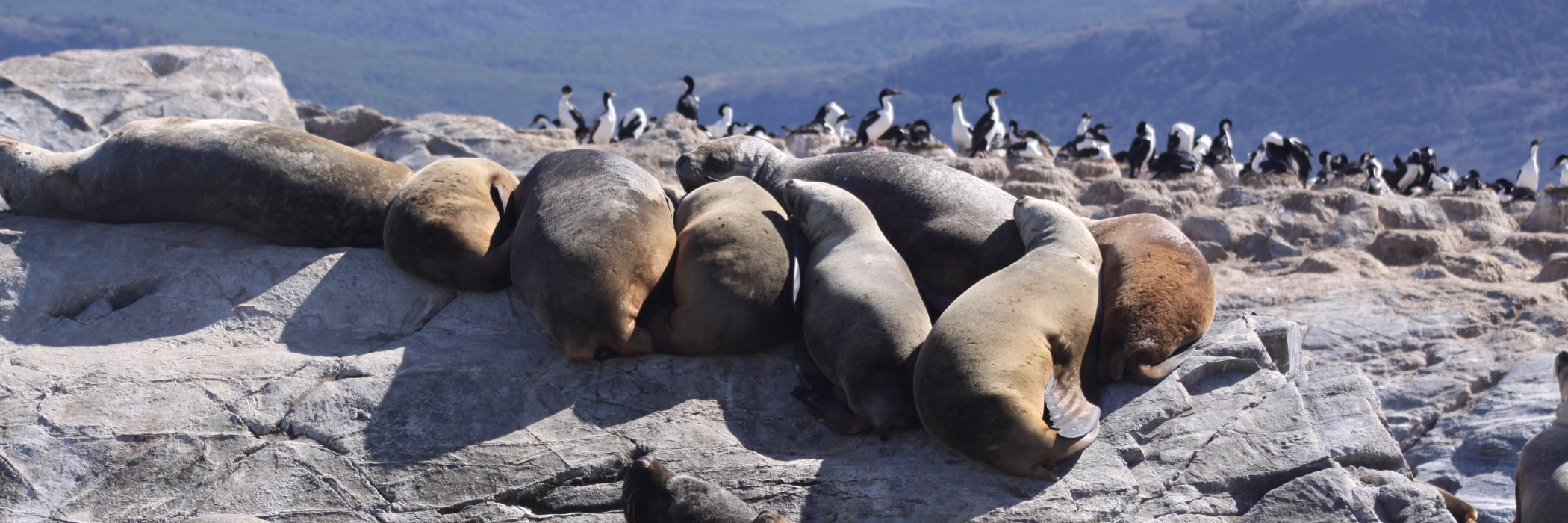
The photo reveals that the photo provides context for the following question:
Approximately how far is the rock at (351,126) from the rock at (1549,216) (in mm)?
12224

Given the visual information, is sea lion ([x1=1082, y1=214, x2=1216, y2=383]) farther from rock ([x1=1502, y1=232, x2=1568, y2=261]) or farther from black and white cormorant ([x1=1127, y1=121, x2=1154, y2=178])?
black and white cormorant ([x1=1127, y1=121, x2=1154, y2=178])

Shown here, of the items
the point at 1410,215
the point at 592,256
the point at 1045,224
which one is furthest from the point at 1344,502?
the point at 1410,215

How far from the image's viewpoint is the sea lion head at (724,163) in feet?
26.0

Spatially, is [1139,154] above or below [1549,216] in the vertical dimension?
below

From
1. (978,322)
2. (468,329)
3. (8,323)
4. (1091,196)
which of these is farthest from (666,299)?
(1091,196)

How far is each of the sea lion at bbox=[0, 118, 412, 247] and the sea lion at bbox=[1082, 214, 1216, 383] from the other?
12.6 ft

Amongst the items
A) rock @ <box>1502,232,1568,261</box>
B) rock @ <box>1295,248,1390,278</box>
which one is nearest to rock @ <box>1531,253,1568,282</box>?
rock @ <box>1502,232,1568,261</box>

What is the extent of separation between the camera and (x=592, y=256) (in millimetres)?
6008

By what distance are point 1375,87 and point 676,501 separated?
179m

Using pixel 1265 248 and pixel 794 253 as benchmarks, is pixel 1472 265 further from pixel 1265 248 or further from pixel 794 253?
pixel 794 253

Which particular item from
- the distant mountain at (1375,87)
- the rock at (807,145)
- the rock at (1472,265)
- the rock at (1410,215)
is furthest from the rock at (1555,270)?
the distant mountain at (1375,87)

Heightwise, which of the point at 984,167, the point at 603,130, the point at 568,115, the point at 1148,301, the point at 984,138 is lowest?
the point at 568,115

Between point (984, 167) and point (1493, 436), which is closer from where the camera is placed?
point (1493, 436)

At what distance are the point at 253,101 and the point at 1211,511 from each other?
39.3 feet
